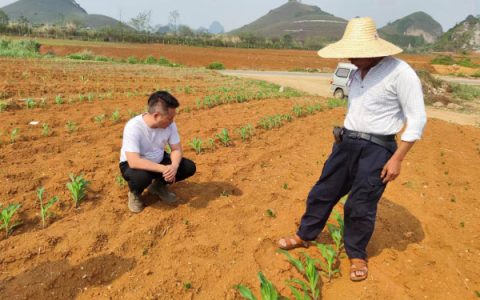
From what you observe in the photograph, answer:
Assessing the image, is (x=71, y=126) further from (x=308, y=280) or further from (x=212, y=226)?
(x=308, y=280)

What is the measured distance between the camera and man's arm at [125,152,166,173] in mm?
3477

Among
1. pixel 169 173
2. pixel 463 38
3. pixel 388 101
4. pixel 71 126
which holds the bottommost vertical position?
pixel 71 126

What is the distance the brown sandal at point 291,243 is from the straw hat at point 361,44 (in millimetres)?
1665

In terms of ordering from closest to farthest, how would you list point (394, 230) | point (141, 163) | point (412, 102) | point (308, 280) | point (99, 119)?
point (412, 102) < point (308, 280) < point (141, 163) < point (394, 230) < point (99, 119)

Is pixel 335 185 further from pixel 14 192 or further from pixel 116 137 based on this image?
pixel 116 137

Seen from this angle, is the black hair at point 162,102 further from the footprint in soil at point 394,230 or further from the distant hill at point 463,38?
the distant hill at point 463,38

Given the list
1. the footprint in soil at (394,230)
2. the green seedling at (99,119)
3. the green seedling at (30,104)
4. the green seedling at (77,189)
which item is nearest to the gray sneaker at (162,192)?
the green seedling at (77,189)

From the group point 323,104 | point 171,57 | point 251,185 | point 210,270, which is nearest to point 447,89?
point 323,104

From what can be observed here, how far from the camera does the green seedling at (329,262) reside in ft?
9.59

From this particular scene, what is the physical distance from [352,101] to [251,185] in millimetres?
2068

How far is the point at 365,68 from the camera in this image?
279 centimetres

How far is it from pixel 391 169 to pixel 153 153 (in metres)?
2.35

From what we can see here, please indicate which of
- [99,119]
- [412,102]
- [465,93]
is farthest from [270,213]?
[465,93]

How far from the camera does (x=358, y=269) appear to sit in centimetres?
294
